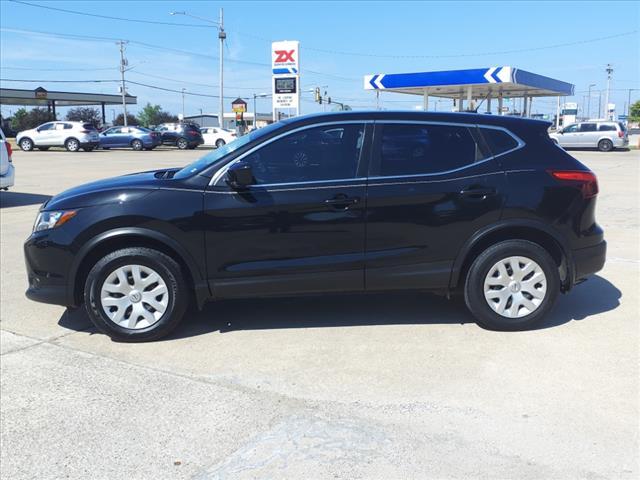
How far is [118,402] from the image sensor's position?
3.70m

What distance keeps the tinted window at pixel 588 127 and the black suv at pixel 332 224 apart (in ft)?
107

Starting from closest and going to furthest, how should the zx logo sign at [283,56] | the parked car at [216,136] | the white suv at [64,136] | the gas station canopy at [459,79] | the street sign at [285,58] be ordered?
1. the street sign at [285,58]
2. the zx logo sign at [283,56]
3. the gas station canopy at [459,79]
4. the white suv at [64,136]
5. the parked car at [216,136]

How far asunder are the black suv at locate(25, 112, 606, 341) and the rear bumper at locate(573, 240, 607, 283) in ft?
0.08

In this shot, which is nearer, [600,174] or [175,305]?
Answer: [175,305]

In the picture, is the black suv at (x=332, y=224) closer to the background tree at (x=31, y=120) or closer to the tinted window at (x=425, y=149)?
the tinted window at (x=425, y=149)

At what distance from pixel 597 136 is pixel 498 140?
3282cm

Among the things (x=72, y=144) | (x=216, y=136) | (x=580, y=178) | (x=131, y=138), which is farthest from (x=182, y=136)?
(x=580, y=178)

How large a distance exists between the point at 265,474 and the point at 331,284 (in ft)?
6.52

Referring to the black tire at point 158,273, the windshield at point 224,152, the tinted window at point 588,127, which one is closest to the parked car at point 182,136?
the tinted window at point 588,127

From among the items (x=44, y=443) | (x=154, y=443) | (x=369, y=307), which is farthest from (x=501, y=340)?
(x=44, y=443)

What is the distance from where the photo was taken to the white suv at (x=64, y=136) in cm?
3341

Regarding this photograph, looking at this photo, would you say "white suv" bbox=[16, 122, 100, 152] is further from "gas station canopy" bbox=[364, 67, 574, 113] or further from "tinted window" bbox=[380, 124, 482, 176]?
"tinted window" bbox=[380, 124, 482, 176]

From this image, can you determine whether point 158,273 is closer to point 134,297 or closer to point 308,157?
point 134,297

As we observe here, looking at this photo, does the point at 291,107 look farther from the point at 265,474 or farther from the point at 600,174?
the point at 265,474
